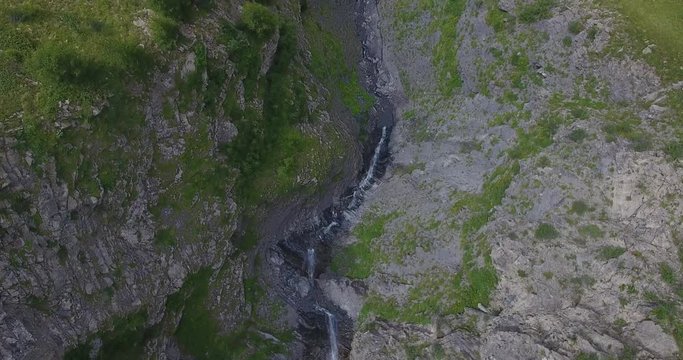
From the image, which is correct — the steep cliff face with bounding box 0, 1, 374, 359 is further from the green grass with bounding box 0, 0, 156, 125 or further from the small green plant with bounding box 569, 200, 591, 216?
the small green plant with bounding box 569, 200, 591, 216

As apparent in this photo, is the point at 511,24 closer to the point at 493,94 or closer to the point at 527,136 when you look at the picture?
the point at 493,94

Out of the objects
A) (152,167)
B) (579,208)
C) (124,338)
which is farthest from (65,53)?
(579,208)

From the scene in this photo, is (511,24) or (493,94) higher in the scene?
(511,24)

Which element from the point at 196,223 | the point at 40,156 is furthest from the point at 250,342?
the point at 40,156

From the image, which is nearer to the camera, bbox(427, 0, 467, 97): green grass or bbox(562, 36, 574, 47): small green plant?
bbox(562, 36, 574, 47): small green plant

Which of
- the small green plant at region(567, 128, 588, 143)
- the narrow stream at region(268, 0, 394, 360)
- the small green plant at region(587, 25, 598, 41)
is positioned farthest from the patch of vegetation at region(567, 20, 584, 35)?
the narrow stream at region(268, 0, 394, 360)

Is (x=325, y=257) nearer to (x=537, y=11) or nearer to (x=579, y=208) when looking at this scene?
(x=579, y=208)
